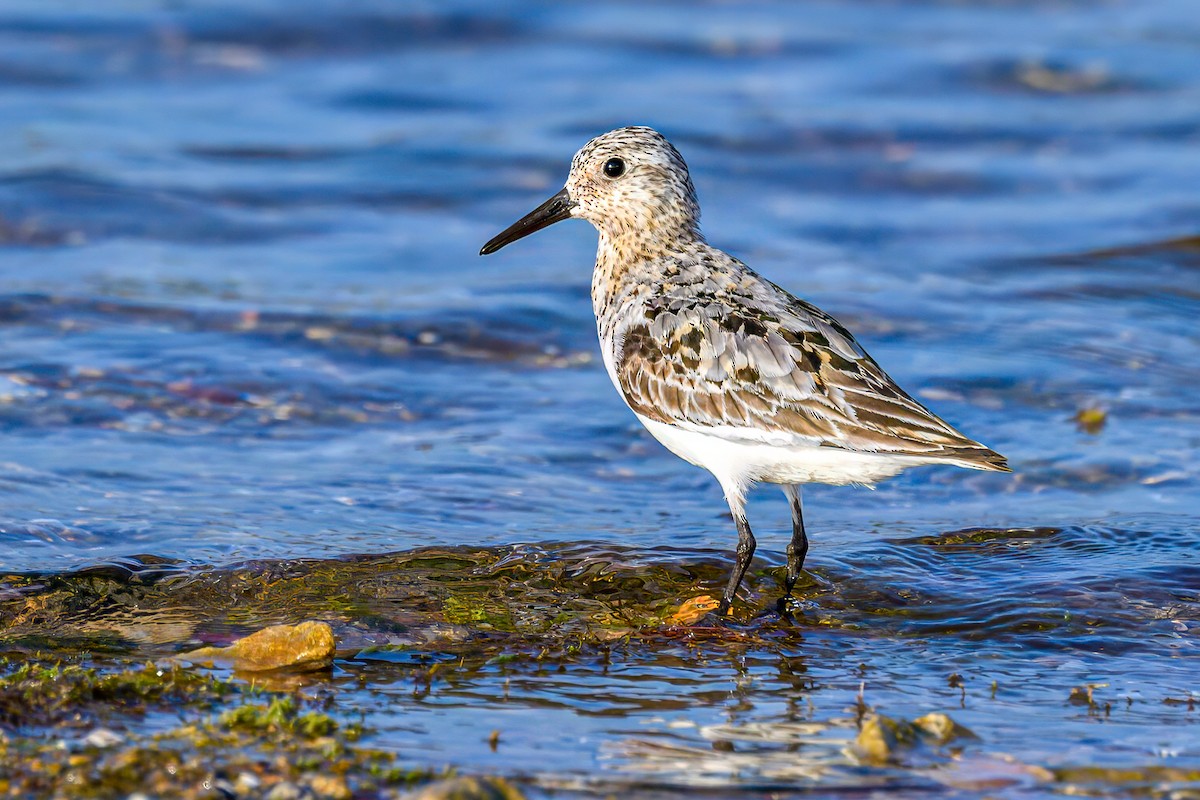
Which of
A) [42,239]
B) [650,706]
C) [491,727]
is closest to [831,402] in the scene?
[650,706]

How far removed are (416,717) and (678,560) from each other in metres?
2.50

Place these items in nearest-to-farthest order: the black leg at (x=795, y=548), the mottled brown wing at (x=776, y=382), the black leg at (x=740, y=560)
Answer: the mottled brown wing at (x=776, y=382) < the black leg at (x=740, y=560) < the black leg at (x=795, y=548)

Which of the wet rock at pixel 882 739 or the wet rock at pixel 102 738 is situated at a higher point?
the wet rock at pixel 882 739

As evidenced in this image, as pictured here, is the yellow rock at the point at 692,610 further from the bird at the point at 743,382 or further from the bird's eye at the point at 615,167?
the bird's eye at the point at 615,167

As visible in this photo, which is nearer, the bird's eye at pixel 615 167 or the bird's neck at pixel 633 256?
the bird's neck at pixel 633 256

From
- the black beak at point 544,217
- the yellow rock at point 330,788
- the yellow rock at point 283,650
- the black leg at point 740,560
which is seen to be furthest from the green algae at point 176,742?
the black beak at point 544,217

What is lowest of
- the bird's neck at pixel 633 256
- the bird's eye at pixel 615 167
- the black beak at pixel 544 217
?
the bird's neck at pixel 633 256

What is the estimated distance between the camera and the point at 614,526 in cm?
845

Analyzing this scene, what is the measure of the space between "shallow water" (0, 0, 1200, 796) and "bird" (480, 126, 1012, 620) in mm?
726

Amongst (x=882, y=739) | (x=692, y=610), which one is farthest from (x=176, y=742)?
(x=692, y=610)

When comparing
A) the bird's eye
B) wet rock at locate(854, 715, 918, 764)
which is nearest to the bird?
the bird's eye

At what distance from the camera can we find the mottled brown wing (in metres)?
6.73

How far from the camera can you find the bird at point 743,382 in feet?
22.2

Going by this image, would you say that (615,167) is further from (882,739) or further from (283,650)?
(882,739)
